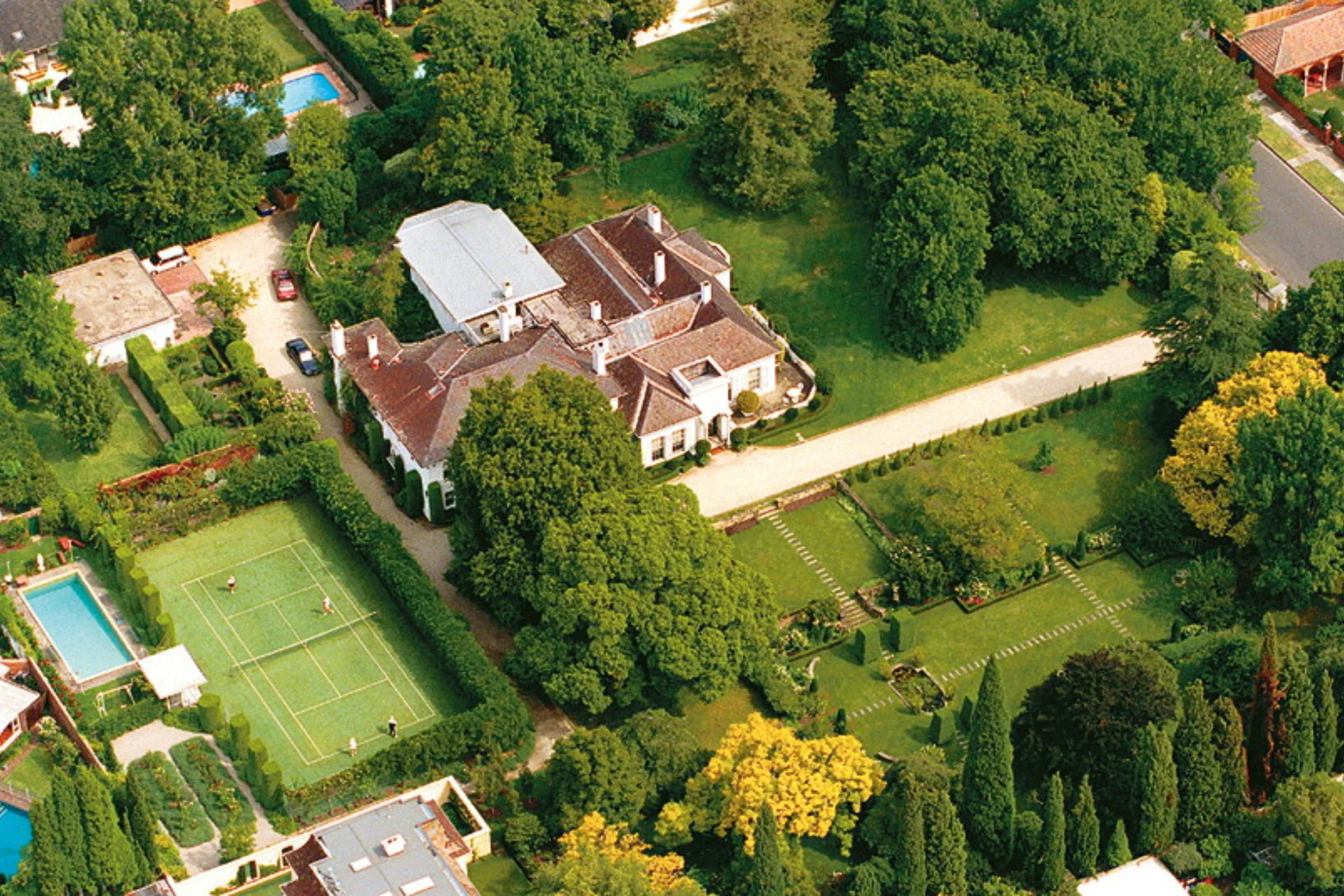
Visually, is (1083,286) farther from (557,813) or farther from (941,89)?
Answer: (557,813)

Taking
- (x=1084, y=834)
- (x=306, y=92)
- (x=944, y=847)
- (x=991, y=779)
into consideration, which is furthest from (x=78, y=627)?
(x=1084, y=834)

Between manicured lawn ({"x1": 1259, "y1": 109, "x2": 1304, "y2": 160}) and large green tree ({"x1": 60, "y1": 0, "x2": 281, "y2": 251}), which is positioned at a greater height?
large green tree ({"x1": 60, "y1": 0, "x2": 281, "y2": 251})

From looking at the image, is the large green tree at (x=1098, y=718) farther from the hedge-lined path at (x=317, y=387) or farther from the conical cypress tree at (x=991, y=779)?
the hedge-lined path at (x=317, y=387)

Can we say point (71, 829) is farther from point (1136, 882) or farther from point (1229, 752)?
point (1229, 752)

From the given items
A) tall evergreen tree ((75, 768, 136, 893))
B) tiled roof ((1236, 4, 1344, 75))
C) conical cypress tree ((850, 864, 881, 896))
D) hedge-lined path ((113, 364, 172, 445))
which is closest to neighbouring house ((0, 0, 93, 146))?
hedge-lined path ((113, 364, 172, 445))

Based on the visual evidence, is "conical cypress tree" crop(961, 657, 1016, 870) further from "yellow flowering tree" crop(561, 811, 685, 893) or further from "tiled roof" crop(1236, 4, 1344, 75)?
"tiled roof" crop(1236, 4, 1344, 75)

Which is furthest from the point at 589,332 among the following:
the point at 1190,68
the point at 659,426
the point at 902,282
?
the point at 1190,68

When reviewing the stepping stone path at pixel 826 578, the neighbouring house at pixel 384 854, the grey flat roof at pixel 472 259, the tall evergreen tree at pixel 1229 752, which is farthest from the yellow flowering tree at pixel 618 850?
the grey flat roof at pixel 472 259
